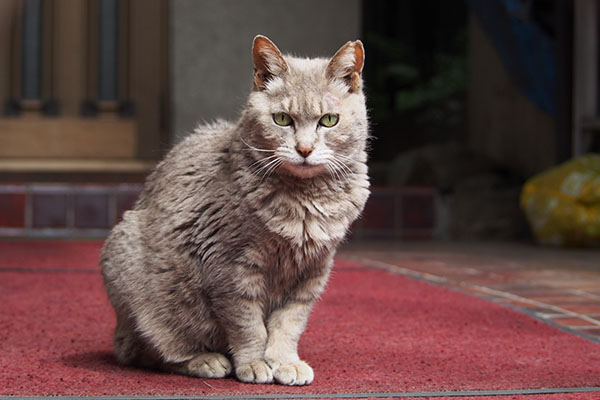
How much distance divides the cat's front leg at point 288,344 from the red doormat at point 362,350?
0.03 metres

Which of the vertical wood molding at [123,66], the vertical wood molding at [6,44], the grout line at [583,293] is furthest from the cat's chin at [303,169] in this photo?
the vertical wood molding at [6,44]

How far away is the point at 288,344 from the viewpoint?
1.94 m

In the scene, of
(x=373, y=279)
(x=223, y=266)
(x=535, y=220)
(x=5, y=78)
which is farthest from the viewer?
(x=5, y=78)

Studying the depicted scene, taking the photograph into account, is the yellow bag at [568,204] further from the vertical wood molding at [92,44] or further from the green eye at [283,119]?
the green eye at [283,119]

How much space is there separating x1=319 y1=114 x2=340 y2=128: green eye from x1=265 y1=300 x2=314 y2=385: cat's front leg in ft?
1.46

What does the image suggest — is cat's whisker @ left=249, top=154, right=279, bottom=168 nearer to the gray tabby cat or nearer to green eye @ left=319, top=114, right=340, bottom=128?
the gray tabby cat

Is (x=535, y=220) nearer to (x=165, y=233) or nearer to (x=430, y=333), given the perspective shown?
(x=430, y=333)

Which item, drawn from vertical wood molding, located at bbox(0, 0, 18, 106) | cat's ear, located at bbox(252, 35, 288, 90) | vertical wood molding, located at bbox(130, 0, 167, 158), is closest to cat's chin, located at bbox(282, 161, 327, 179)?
cat's ear, located at bbox(252, 35, 288, 90)

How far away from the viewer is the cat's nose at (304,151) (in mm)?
1811

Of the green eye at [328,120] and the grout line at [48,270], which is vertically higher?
the green eye at [328,120]

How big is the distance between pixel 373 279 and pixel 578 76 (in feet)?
8.08

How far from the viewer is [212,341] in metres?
2.00

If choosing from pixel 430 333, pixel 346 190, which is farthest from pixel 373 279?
pixel 346 190

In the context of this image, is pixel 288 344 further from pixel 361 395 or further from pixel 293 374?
pixel 361 395
